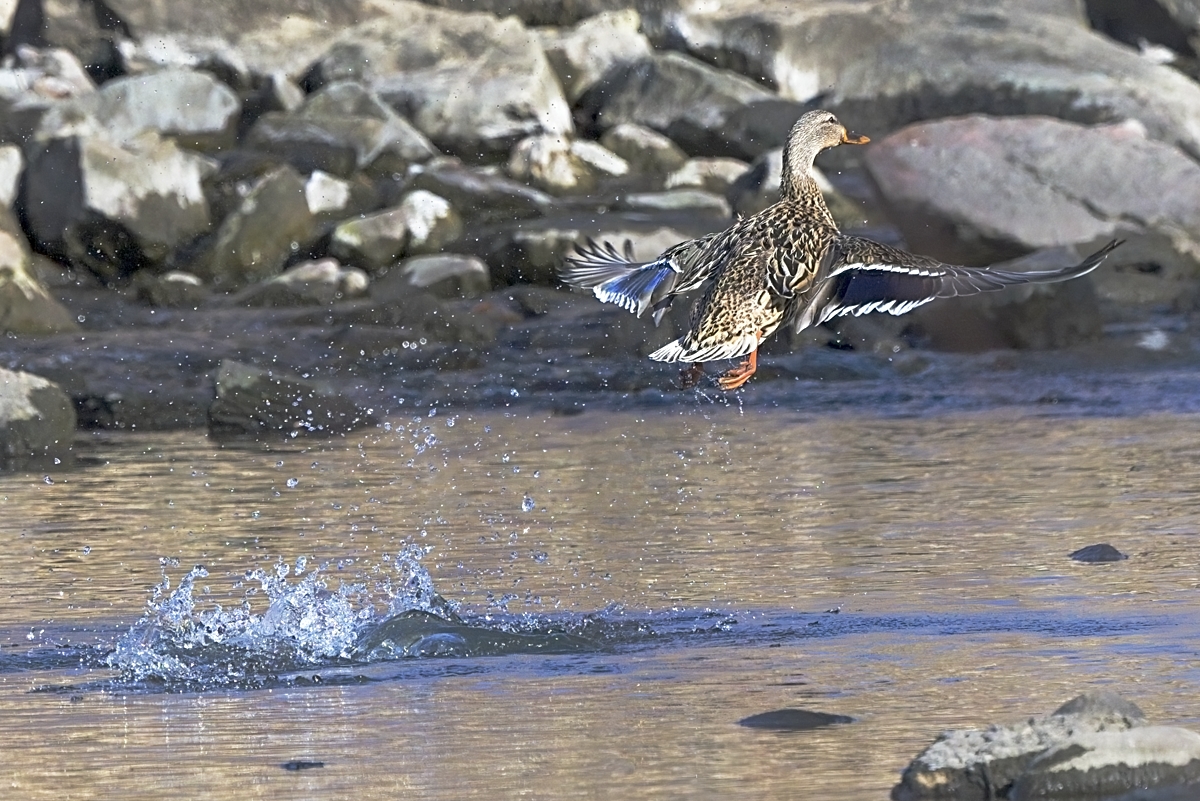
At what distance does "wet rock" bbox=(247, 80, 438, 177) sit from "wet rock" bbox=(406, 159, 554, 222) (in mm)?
865

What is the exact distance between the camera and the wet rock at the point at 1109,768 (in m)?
4.71

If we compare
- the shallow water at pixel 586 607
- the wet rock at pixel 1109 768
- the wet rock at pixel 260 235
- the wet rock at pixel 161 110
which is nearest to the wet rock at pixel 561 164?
the wet rock at pixel 260 235

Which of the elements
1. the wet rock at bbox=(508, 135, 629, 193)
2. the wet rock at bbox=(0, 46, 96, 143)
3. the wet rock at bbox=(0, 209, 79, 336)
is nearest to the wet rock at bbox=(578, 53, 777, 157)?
the wet rock at bbox=(508, 135, 629, 193)

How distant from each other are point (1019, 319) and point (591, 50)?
859cm

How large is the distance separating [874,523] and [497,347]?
616 cm

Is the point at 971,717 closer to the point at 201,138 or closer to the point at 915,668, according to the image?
the point at 915,668

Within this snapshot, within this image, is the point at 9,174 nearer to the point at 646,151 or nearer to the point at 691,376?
the point at 646,151

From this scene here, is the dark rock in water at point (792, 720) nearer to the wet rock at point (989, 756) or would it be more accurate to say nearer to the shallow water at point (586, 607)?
the shallow water at point (586, 607)

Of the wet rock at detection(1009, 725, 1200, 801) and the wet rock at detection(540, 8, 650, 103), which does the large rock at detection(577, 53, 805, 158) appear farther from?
the wet rock at detection(1009, 725, 1200, 801)

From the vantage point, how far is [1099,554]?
786cm

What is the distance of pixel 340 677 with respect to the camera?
648cm

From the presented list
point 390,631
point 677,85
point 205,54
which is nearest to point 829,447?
point 390,631

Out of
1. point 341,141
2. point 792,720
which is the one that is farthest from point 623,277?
point 341,141

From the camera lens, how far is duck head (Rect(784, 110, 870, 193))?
835cm
